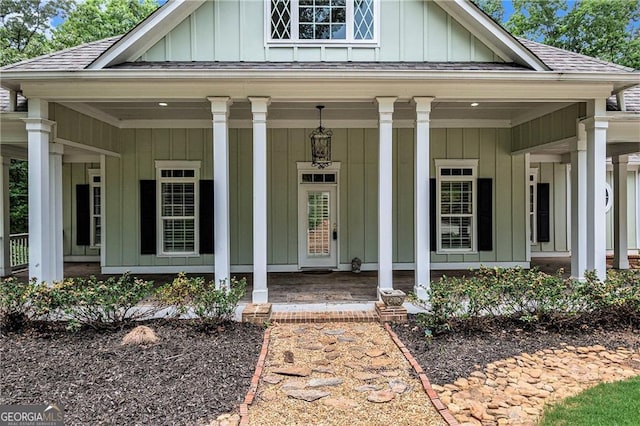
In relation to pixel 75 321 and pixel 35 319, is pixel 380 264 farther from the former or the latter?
pixel 35 319

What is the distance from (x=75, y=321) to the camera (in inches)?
188

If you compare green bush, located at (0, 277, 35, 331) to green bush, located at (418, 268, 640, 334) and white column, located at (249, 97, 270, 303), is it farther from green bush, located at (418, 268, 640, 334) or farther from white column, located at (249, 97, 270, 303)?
green bush, located at (418, 268, 640, 334)

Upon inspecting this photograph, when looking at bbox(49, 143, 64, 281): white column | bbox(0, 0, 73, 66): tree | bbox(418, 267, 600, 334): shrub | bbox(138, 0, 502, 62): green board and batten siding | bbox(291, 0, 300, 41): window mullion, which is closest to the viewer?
bbox(418, 267, 600, 334): shrub

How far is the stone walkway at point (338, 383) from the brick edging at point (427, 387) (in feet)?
0.14

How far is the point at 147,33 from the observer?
6.14 m

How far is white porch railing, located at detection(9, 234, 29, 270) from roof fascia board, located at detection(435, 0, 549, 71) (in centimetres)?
1028

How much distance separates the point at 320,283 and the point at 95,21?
58.9 feet

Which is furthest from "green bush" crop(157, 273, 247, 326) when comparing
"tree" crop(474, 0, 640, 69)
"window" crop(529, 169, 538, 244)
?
"tree" crop(474, 0, 640, 69)

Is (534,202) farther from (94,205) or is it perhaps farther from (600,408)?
(94,205)

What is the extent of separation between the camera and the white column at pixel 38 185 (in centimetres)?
562

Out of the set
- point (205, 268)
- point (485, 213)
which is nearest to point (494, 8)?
point (485, 213)

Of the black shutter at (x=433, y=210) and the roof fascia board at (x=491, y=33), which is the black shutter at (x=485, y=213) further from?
the roof fascia board at (x=491, y=33)

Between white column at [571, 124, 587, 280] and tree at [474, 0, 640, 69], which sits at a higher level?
tree at [474, 0, 640, 69]

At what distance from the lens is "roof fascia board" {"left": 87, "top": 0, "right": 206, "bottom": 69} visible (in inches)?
235
